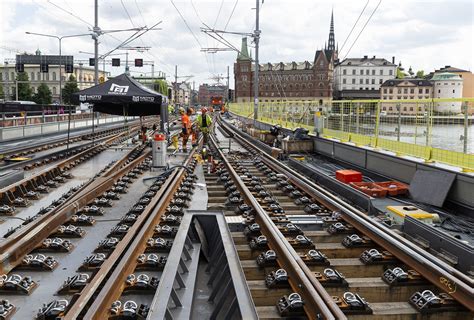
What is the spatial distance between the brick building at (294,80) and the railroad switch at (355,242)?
138 metres

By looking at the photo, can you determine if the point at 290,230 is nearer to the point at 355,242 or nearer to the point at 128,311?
the point at 355,242

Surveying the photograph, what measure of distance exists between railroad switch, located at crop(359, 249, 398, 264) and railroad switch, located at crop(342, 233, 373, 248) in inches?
15.5

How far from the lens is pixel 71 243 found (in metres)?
5.98

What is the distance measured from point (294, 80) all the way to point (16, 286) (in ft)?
490

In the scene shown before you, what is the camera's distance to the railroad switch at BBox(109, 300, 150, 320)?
12.2 ft

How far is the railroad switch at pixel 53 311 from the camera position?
12.3 ft

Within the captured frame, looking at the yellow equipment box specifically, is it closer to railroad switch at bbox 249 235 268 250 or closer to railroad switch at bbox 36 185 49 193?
railroad switch at bbox 249 235 268 250

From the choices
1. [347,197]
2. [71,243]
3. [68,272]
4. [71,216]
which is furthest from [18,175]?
[347,197]

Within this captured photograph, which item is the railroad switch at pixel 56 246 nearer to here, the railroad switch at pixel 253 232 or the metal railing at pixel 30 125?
the railroad switch at pixel 253 232

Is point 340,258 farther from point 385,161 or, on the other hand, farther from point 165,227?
point 385,161

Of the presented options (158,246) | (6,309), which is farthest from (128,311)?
(158,246)

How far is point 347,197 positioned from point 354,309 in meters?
5.73

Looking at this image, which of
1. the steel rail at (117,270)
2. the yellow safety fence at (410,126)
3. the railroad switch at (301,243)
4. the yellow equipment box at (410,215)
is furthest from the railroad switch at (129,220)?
the yellow safety fence at (410,126)

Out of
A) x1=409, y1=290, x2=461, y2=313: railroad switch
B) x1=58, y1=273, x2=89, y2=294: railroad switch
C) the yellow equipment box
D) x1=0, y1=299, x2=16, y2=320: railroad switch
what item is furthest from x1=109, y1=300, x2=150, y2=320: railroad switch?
the yellow equipment box
